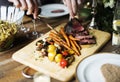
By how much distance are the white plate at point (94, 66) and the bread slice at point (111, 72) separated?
0.03 metres

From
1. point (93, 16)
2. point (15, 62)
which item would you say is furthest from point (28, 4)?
point (93, 16)

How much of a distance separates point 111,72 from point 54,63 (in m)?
0.31

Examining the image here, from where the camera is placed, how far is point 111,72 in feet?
3.13

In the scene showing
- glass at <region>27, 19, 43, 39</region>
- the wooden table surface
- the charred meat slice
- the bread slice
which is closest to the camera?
the bread slice

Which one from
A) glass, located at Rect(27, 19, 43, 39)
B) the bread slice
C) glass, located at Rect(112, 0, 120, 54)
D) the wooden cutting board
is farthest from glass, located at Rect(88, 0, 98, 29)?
the bread slice

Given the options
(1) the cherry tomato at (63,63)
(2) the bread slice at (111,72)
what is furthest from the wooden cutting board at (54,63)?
(2) the bread slice at (111,72)

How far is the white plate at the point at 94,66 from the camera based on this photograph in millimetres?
975

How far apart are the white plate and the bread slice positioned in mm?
28

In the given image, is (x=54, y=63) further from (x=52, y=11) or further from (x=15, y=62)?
(x=52, y=11)

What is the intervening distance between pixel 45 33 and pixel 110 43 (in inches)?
15.0

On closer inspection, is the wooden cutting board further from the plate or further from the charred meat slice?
the plate

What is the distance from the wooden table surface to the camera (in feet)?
3.56

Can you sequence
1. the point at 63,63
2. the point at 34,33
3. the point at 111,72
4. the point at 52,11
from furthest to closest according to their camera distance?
the point at 52,11 → the point at 34,33 → the point at 63,63 → the point at 111,72

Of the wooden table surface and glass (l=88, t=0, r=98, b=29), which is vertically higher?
glass (l=88, t=0, r=98, b=29)
